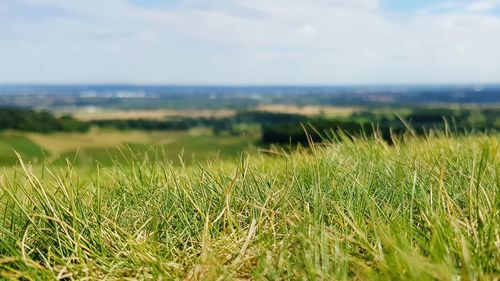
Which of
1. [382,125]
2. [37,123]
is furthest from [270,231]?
[37,123]

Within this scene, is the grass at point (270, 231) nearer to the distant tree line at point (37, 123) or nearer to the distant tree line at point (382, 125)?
the distant tree line at point (382, 125)

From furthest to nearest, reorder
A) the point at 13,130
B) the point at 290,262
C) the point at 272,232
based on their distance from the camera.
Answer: the point at 13,130 → the point at 272,232 → the point at 290,262

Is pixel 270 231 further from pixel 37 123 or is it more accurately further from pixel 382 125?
pixel 37 123

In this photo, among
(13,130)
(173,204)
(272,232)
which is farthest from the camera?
(13,130)

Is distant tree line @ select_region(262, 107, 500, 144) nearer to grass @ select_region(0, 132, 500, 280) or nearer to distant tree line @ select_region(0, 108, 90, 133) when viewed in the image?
grass @ select_region(0, 132, 500, 280)

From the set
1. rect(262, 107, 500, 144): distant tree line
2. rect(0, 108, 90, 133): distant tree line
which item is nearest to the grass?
rect(262, 107, 500, 144): distant tree line

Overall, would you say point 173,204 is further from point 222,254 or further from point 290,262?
point 290,262

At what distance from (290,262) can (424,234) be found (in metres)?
0.52

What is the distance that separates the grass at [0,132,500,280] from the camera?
2018mm

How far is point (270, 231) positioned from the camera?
256 cm

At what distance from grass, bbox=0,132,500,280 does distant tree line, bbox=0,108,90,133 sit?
71.5 m

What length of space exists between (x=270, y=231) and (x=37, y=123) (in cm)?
7820

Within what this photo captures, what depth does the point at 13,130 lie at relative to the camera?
7412cm

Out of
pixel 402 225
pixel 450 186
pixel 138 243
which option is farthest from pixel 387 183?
pixel 138 243
